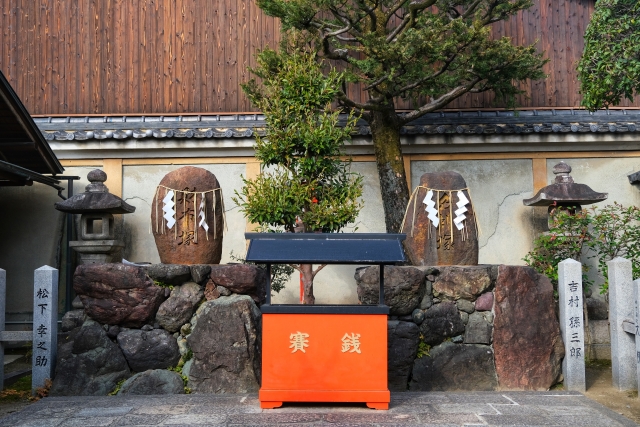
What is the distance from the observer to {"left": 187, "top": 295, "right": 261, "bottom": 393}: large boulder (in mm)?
8594

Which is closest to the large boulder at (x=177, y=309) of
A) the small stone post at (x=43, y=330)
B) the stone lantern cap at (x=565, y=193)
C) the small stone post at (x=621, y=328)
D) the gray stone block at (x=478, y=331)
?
the small stone post at (x=43, y=330)

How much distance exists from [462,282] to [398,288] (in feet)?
2.81

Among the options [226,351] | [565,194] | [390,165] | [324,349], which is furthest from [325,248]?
[565,194]

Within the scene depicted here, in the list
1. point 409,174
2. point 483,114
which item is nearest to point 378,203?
point 409,174

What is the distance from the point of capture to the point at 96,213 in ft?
38.4

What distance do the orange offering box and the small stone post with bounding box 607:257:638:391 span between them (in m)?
3.29

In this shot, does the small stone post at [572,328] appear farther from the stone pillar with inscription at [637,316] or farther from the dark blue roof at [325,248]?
the dark blue roof at [325,248]

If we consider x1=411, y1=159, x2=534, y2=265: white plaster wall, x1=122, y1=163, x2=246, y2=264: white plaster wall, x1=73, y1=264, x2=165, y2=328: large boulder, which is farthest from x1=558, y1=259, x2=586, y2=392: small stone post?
x1=122, y1=163, x2=246, y2=264: white plaster wall

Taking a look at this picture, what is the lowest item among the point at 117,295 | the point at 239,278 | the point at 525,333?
the point at 525,333

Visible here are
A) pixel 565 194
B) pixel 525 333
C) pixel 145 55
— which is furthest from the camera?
pixel 145 55

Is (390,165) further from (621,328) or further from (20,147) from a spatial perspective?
(20,147)

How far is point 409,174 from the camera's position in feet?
42.3

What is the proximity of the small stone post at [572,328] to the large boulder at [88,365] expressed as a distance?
5.55 metres

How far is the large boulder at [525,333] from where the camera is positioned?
29.0 ft
